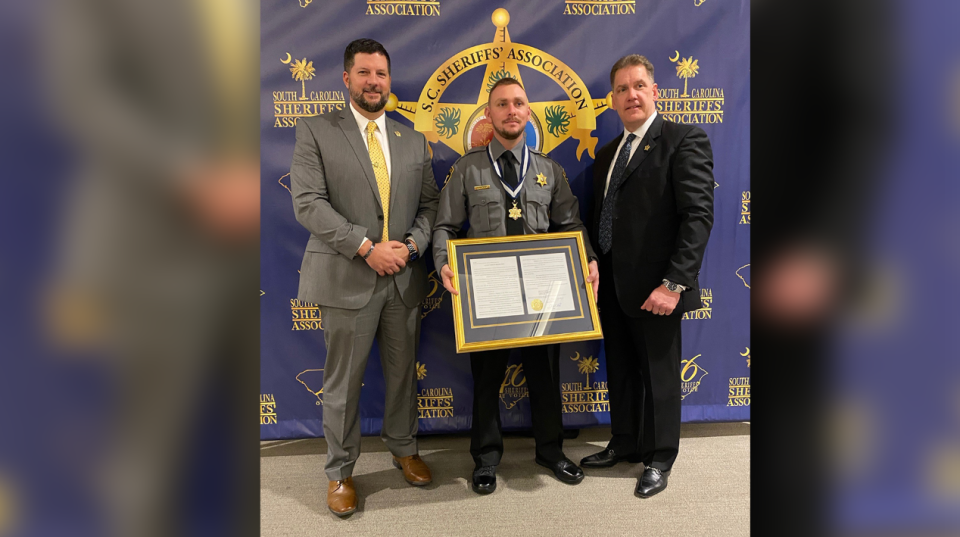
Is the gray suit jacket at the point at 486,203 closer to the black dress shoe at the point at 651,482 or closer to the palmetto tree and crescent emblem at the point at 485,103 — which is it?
the palmetto tree and crescent emblem at the point at 485,103

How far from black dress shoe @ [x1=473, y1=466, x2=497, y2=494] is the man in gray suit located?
233 mm

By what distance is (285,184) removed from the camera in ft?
9.18

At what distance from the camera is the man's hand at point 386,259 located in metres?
2.31

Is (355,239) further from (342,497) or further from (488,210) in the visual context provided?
(342,497)

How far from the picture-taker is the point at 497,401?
2531 mm

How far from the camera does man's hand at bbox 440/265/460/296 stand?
2314 mm

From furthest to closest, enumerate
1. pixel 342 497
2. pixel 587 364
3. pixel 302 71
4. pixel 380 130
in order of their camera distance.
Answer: pixel 587 364 < pixel 302 71 < pixel 380 130 < pixel 342 497

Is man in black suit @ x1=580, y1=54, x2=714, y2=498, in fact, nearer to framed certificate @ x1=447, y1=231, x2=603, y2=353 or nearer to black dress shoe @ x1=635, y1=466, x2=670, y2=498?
black dress shoe @ x1=635, y1=466, x2=670, y2=498

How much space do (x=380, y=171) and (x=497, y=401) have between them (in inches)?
48.3

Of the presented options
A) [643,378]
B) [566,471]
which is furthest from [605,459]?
[643,378]

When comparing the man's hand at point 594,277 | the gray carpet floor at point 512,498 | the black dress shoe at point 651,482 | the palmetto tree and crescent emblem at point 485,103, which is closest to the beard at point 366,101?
the palmetto tree and crescent emblem at point 485,103

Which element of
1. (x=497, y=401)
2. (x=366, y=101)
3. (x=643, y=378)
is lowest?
(x=497, y=401)
